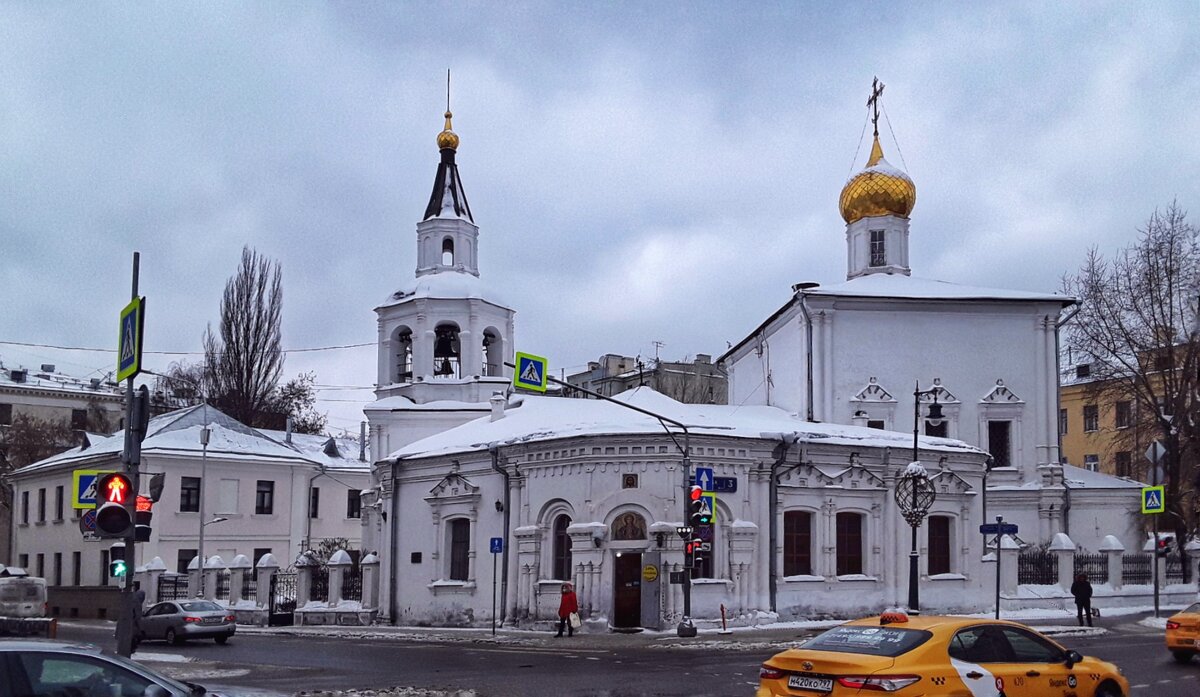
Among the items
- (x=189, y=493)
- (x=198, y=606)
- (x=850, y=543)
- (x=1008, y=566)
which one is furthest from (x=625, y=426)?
(x=189, y=493)

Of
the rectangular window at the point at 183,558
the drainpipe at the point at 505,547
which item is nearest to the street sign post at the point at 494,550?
the drainpipe at the point at 505,547

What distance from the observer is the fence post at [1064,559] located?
3647 centimetres

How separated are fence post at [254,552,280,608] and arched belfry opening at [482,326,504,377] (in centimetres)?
1016

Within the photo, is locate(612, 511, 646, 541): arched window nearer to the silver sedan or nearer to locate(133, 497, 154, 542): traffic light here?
the silver sedan

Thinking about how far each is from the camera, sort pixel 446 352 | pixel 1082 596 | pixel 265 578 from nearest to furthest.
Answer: pixel 1082 596 < pixel 265 578 < pixel 446 352

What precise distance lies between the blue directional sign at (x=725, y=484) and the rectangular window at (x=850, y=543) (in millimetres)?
3710

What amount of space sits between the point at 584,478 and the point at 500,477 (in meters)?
3.33

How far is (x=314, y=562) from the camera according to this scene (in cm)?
3922

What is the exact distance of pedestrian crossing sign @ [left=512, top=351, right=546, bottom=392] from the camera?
25.3 metres

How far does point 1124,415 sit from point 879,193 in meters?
15.8

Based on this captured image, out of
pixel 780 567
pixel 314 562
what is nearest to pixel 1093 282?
pixel 780 567

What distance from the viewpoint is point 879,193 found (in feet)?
152

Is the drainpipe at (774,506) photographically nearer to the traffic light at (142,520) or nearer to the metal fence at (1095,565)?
the metal fence at (1095,565)

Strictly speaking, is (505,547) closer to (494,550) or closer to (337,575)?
(494,550)
